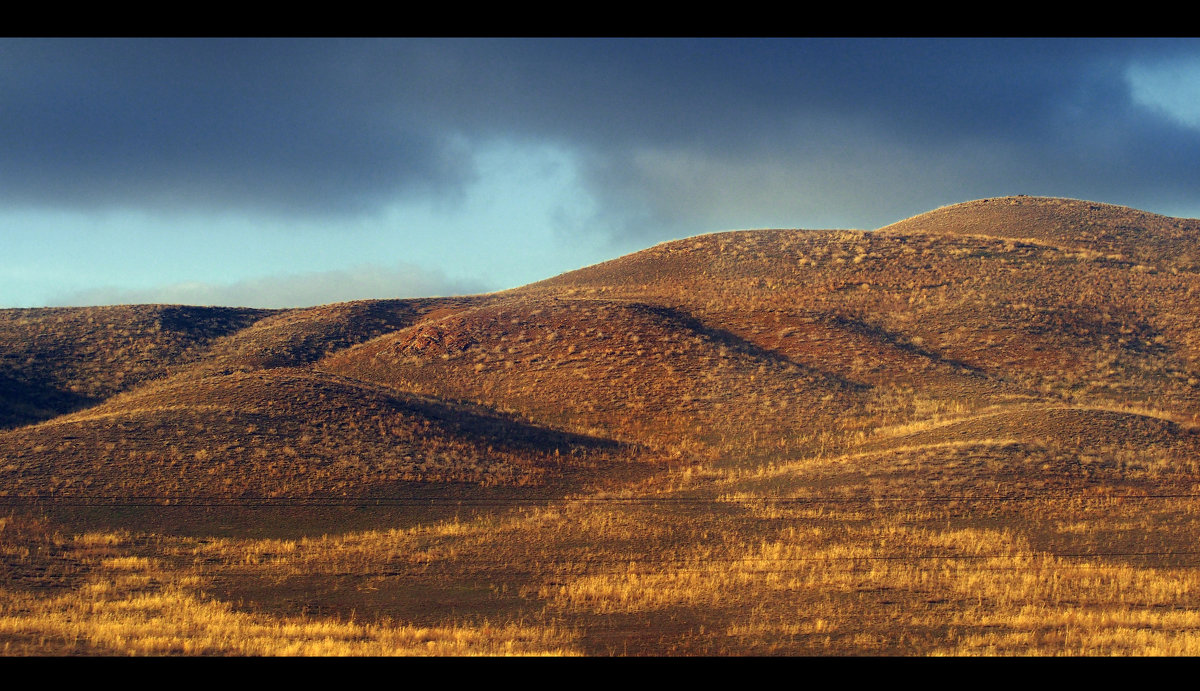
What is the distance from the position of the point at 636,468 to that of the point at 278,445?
1272cm

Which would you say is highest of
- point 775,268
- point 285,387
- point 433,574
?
point 775,268

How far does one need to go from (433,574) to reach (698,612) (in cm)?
631

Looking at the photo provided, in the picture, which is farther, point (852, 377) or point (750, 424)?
point (852, 377)

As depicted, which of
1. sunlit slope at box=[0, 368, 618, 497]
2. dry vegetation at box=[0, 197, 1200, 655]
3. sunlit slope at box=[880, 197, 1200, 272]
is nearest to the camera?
dry vegetation at box=[0, 197, 1200, 655]

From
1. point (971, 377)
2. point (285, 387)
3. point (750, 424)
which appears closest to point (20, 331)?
point (285, 387)

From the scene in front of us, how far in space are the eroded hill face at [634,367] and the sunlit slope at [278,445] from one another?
0.38ft

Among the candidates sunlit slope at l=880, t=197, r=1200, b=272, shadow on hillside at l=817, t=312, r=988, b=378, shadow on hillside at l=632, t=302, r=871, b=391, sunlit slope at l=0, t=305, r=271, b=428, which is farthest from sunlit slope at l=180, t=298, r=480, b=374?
sunlit slope at l=880, t=197, r=1200, b=272

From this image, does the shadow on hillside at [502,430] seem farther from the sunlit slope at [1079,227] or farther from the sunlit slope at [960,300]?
the sunlit slope at [1079,227]

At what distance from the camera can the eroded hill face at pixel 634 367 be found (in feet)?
97.0

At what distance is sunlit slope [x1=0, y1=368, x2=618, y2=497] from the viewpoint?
2655 cm

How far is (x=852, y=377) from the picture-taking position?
4291 centimetres

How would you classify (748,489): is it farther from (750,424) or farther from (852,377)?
(852,377)

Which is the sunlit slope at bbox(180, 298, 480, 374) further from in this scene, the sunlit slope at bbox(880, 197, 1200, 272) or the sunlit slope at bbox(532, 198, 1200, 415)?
the sunlit slope at bbox(880, 197, 1200, 272)

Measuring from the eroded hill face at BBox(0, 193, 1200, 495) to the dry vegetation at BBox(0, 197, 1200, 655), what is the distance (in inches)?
9.2
